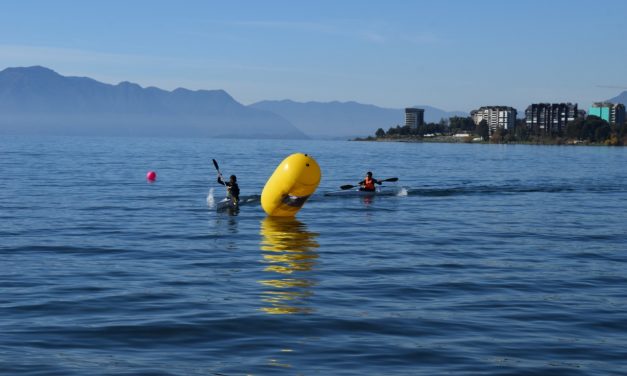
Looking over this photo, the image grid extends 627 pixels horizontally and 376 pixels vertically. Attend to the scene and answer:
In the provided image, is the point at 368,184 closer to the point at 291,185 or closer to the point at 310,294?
the point at 291,185

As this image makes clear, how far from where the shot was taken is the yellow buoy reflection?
13.8 meters

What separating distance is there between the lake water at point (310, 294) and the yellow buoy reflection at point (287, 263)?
5cm

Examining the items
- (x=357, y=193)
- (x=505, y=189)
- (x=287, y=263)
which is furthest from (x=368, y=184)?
(x=287, y=263)

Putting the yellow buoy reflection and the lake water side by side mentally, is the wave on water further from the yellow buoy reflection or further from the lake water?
the yellow buoy reflection

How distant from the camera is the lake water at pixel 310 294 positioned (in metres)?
10.4

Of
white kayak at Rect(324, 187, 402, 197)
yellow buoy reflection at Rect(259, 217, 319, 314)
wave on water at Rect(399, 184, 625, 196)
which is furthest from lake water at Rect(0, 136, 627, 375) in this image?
wave on water at Rect(399, 184, 625, 196)

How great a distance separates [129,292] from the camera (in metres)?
14.6

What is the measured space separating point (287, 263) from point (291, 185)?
824 centimetres

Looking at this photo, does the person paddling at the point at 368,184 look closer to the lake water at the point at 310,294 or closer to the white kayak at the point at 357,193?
the white kayak at the point at 357,193

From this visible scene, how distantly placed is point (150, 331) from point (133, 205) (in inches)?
907

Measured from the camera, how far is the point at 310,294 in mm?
14539

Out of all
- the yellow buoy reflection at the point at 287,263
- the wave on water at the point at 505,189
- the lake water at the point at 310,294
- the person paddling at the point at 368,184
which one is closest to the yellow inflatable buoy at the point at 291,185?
the yellow buoy reflection at the point at 287,263

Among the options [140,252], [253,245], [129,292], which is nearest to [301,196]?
[253,245]

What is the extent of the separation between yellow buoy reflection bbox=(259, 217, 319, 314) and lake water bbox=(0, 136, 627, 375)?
5cm
